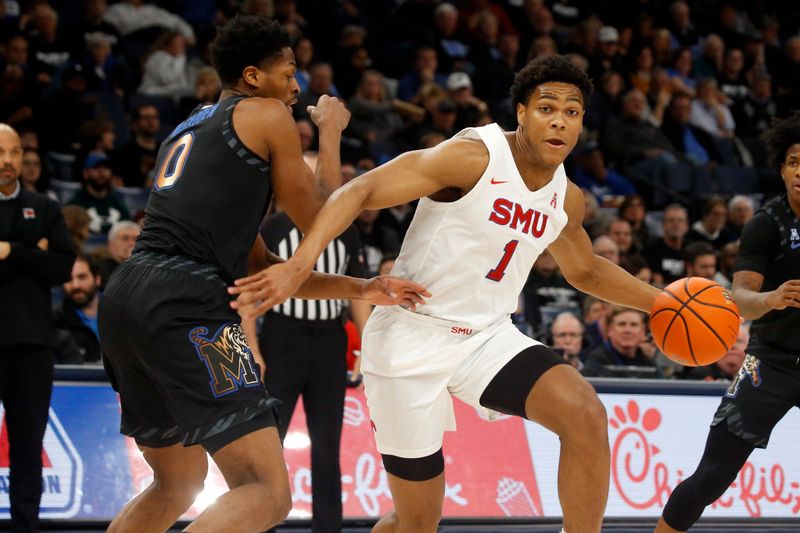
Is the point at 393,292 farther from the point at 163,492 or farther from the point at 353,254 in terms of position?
the point at 353,254

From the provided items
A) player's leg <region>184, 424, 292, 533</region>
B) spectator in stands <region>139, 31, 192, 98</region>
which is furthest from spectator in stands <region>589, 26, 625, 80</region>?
player's leg <region>184, 424, 292, 533</region>

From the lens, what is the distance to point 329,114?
4414 millimetres

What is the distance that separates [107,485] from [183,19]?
7078 mm

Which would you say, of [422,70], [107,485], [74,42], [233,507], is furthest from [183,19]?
[233,507]

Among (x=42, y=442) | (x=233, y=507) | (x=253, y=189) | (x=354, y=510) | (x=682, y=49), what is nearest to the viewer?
(x=233, y=507)

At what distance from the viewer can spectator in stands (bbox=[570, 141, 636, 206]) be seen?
1266cm

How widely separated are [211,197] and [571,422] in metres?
1.61

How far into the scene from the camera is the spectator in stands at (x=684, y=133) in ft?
46.5

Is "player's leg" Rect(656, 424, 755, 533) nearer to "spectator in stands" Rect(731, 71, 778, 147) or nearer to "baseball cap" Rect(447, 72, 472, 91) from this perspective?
"baseball cap" Rect(447, 72, 472, 91)

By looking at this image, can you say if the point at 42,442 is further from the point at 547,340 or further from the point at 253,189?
the point at 547,340

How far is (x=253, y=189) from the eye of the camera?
4016mm

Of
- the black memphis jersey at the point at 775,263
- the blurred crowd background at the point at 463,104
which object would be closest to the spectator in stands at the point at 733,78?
the blurred crowd background at the point at 463,104

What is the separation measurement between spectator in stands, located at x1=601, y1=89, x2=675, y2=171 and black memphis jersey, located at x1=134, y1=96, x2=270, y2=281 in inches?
391

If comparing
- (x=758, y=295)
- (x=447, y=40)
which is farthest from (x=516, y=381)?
(x=447, y=40)
